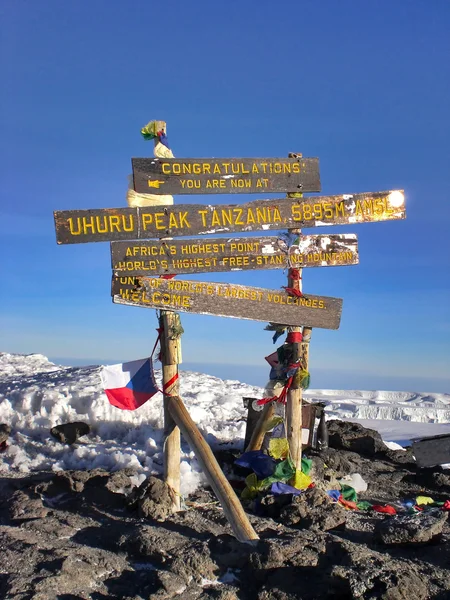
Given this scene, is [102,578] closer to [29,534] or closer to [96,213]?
[29,534]

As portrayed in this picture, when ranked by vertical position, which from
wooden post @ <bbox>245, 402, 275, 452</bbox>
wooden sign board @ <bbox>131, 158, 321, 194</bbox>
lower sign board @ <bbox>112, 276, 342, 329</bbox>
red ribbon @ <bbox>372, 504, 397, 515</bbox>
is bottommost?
red ribbon @ <bbox>372, 504, 397, 515</bbox>

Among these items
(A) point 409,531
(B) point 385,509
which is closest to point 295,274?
(B) point 385,509

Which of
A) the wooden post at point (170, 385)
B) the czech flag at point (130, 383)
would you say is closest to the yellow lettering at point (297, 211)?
the wooden post at point (170, 385)

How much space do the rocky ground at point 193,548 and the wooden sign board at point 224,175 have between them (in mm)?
3440

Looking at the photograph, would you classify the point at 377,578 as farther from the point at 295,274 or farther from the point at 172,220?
the point at 172,220

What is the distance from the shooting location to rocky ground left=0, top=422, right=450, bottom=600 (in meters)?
4.68

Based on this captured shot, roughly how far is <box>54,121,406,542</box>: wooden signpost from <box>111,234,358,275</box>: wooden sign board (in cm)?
1

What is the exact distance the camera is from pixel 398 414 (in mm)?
17094

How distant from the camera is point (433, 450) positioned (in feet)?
27.0

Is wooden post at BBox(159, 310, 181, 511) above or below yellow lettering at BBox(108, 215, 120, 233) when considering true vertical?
below

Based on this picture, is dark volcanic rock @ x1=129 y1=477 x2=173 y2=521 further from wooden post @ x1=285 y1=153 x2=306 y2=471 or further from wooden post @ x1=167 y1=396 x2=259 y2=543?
wooden post @ x1=285 y1=153 x2=306 y2=471

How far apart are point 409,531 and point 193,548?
78.1 inches

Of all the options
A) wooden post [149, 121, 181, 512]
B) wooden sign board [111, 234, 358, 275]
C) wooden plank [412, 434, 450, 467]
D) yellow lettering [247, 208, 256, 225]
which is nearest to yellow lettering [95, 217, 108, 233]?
wooden sign board [111, 234, 358, 275]

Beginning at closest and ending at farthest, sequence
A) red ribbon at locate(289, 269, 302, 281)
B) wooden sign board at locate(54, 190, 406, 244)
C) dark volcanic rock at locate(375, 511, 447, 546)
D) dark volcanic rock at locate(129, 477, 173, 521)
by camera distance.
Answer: dark volcanic rock at locate(375, 511, 447, 546) < dark volcanic rock at locate(129, 477, 173, 521) < wooden sign board at locate(54, 190, 406, 244) < red ribbon at locate(289, 269, 302, 281)
